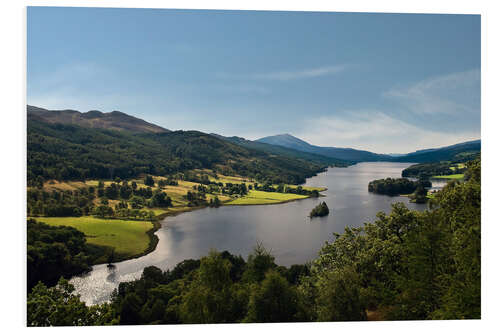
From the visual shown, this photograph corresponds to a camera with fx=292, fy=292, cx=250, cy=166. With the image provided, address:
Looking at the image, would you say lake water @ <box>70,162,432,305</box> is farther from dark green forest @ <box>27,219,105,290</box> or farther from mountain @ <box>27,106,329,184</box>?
mountain @ <box>27,106,329,184</box>

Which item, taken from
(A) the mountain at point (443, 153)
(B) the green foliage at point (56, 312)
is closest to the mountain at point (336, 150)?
(A) the mountain at point (443, 153)

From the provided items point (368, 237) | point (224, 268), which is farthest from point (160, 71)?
point (368, 237)

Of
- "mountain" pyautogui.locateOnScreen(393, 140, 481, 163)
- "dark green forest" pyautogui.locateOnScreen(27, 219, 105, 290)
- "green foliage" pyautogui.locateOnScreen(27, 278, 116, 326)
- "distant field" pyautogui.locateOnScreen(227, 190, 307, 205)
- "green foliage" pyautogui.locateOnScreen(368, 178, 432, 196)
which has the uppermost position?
"mountain" pyautogui.locateOnScreen(393, 140, 481, 163)

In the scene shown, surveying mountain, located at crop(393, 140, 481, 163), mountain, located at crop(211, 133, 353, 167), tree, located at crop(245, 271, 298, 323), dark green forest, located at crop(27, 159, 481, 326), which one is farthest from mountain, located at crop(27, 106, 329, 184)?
mountain, located at crop(393, 140, 481, 163)

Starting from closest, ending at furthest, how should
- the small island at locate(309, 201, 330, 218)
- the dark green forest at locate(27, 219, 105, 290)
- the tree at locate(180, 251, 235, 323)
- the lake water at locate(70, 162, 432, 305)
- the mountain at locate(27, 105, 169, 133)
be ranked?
1. the tree at locate(180, 251, 235, 323)
2. the dark green forest at locate(27, 219, 105, 290)
3. the mountain at locate(27, 105, 169, 133)
4. the lake water at locate(70, 162, 432, 305)
5. the small island at locate(309, 201, 330, 218)

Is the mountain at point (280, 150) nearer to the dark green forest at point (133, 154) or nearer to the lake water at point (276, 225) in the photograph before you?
the dark green forest at point (133, 154)

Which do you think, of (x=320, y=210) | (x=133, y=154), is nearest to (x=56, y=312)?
(x=133, y=154)

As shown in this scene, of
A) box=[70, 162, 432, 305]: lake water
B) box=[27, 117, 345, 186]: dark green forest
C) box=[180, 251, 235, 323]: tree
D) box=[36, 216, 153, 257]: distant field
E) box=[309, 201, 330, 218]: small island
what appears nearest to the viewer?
box=[180, 251, 235, 323]: tree
